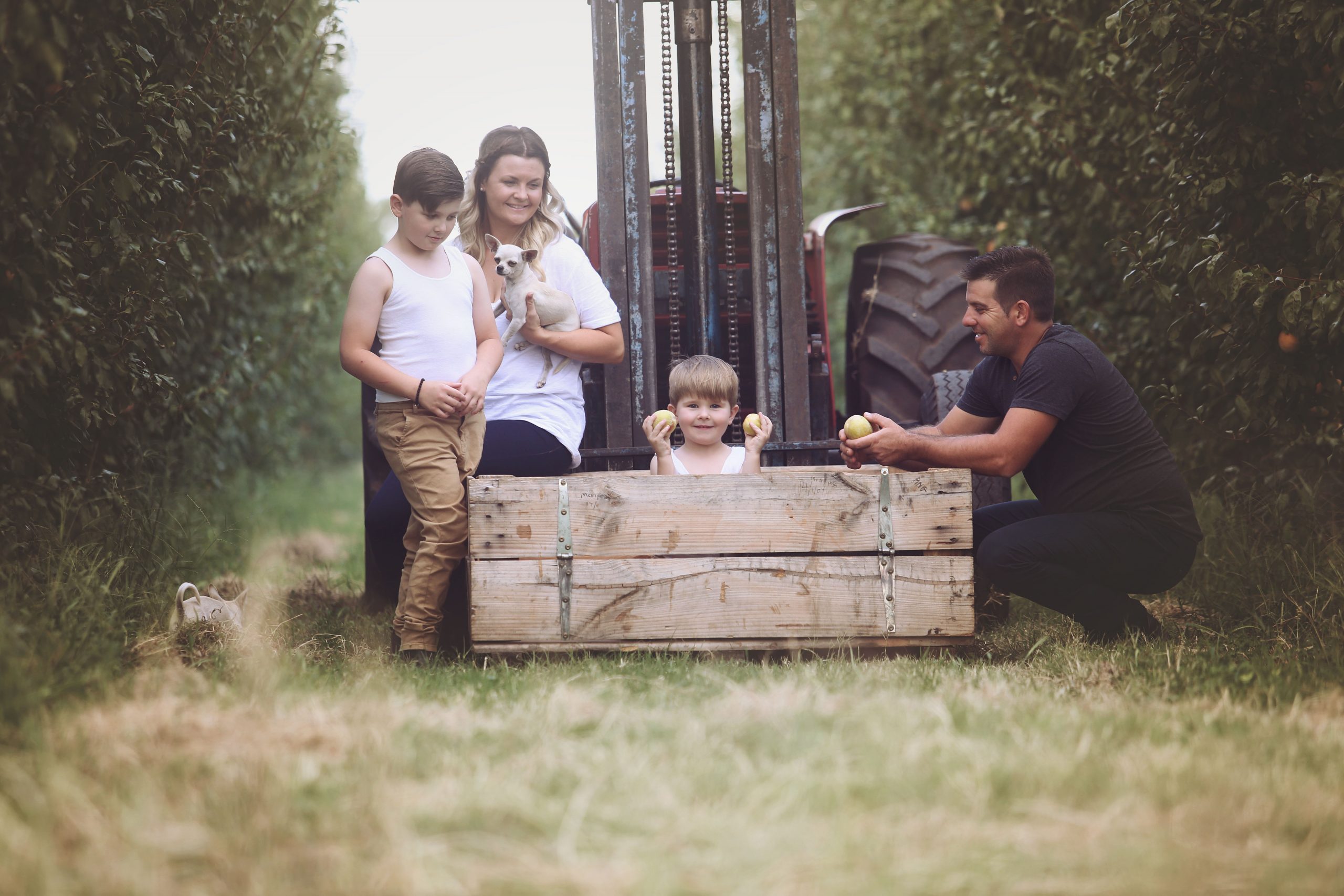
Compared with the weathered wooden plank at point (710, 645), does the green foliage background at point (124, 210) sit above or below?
above

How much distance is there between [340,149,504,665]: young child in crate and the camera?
11.9 feet

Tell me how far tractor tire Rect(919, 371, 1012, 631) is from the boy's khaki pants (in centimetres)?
189

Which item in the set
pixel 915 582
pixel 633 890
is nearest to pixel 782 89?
pixel 915 582

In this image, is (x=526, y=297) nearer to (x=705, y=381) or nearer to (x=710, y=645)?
(x=705, y=381)

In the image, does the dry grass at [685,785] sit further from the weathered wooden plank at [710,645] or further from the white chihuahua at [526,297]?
the white chihuahua at [526,297]

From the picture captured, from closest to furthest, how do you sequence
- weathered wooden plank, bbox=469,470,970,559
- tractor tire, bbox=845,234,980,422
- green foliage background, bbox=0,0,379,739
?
1. green foliage background, bbox=0,0,379,739
2. weathered wooden plank, bbox=469,470,970,559
3. tractor tire, bbox=845,234,980,422

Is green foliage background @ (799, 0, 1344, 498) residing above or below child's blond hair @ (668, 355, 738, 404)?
above

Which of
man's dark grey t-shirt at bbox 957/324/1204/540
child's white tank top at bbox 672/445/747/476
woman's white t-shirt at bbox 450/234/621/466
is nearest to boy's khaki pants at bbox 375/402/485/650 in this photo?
woman's white t-shirt at bbox 450/234/621/466

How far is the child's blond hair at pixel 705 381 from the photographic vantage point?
4.03 meters

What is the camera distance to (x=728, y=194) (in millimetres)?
4551

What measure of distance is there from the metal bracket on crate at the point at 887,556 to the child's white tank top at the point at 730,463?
622 millimetres

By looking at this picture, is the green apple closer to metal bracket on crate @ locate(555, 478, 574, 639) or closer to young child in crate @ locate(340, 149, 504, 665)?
metal bracket on crate @ locate(555, 478, 574, 639)

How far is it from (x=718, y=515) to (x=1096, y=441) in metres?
1.29

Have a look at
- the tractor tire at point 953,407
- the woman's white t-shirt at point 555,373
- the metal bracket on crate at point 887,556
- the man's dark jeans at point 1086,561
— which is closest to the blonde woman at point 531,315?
the woman's white t-shirt at point 555,373
